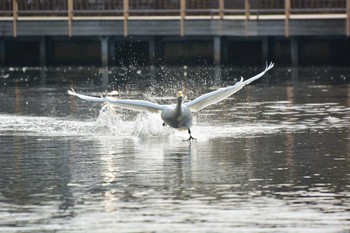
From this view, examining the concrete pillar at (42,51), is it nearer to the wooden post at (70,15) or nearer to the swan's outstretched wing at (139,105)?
the wooden post at (70,15)

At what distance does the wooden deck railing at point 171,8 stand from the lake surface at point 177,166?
16106 mm

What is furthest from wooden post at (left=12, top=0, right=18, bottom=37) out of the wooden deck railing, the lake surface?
the lake surface

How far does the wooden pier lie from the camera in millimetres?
61594

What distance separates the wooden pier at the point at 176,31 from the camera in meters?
61.6

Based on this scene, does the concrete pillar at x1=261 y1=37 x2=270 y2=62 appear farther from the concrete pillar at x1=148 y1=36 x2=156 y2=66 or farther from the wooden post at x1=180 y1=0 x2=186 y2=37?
the concrete pillar at x1=148 y1=36 x2=156 y2=66

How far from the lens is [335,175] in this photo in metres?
25.2

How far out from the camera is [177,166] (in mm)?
26812

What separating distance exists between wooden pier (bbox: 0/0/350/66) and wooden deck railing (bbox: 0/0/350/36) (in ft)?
0.14

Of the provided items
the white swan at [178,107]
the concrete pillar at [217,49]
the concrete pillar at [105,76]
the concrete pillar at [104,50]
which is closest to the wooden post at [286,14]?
the concrete pillar at [217,49]

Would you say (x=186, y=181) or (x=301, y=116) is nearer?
(x=186, y=181)

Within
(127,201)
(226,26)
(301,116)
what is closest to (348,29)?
(226,26)

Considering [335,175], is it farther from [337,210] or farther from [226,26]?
[226,26]

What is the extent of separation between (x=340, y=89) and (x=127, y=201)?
26266 millimetres

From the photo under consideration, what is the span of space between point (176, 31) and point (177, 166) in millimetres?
36538
